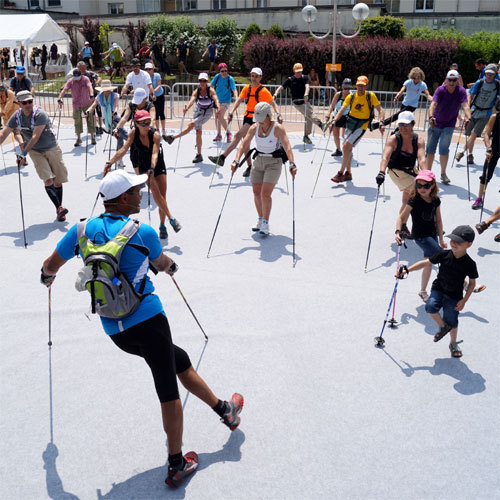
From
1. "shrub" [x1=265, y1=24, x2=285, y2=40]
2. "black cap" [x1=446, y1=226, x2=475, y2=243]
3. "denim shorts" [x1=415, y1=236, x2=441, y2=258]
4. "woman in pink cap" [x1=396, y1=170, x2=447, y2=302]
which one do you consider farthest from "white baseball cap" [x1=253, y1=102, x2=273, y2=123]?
"shrub" [x1=265, y1=24, x2=285, y2=40]

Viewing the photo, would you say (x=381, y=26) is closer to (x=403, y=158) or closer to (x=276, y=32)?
(x=276, y=32)

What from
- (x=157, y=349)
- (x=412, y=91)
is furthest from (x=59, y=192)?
(x=412, y=91)

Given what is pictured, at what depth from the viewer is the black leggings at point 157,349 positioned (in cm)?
347

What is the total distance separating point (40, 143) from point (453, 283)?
240 inches

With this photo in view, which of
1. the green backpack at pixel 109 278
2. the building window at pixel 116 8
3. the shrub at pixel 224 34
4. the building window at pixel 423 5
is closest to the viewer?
the green backpack at pixel 109 278

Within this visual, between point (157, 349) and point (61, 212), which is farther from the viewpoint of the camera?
point (61, 212)

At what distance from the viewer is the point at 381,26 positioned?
26922mm

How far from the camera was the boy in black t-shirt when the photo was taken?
4828mm

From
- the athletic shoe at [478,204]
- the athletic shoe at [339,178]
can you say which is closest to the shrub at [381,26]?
the athletic shoe at [339,178]

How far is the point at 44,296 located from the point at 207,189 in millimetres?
4534

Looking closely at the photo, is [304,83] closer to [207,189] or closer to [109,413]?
[207,189]

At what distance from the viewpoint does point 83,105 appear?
13.0 meters

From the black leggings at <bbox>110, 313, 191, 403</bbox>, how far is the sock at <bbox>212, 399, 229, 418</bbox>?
19.4 inches

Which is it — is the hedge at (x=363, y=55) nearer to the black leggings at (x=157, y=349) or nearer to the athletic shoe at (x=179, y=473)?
the black leggings at (x=157, y=349)
